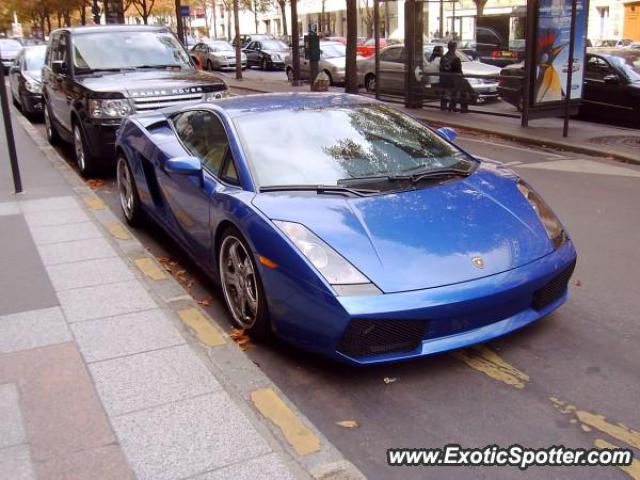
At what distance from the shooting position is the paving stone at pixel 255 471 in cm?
285

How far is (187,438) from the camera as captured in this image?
10.3ft

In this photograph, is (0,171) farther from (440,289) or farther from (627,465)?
(627,465)

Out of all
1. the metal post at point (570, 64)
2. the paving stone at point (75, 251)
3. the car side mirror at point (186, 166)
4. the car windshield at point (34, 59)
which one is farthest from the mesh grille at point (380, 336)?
the car windshield at point (34, 59)

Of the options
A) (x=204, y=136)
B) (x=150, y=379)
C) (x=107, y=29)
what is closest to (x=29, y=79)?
(x=107, y=29)

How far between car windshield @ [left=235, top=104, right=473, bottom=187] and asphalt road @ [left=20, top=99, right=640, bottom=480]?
43.8 inches

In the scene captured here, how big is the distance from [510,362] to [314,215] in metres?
1.37

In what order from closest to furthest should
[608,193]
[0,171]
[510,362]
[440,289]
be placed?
[440,289] → [510,362] → [608,193] → [0,171]

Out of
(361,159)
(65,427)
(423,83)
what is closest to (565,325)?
(361,159)

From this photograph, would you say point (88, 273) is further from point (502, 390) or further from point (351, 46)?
point (351, 46)

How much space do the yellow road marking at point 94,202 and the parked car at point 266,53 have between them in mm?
28149

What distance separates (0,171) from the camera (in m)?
9.70

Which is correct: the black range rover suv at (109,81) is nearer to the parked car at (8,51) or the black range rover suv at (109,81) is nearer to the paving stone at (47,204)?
the paving stone at (47,204)

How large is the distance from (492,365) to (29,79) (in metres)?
14.6

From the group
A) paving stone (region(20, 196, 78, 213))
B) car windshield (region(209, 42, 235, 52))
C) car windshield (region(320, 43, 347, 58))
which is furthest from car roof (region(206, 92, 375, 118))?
car windshield (region(209, 42, 235, 52))
